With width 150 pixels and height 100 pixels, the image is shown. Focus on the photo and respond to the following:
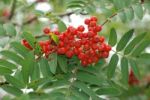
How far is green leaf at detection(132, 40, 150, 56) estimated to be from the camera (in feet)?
6.44

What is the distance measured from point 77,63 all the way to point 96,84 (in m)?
0.14

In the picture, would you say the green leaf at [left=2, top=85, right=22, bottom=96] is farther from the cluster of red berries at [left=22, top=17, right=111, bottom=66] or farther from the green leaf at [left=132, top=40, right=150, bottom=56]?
the green leaf at [left=132, top=40, right=150, bottom=56]

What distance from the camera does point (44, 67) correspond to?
6.05 ft

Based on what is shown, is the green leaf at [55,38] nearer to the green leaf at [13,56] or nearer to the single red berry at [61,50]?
the single red berry at [61,50]

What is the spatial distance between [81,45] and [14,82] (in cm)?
34

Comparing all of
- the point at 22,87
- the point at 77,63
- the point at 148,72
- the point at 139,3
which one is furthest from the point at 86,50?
the point at 148,72

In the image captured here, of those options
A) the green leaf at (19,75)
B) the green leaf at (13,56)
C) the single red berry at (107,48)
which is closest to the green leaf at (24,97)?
the green leaf at (19,75)

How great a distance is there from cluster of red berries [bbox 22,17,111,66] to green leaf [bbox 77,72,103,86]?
0.05 metres

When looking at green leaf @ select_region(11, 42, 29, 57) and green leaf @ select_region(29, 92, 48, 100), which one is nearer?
green leaf @ select_region(29, 92, 48, 100)

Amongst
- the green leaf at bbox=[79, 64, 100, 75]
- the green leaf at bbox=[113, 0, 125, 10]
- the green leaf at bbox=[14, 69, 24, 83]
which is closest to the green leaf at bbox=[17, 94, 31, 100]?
the green leaf at bbox=[14, 69, 24, 83]

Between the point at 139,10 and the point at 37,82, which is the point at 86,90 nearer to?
the point at 37,82

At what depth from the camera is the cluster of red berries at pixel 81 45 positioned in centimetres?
187

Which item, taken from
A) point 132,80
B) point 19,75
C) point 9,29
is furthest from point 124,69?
point 132,80

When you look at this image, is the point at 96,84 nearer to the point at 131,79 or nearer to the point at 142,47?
the point at 142,47
